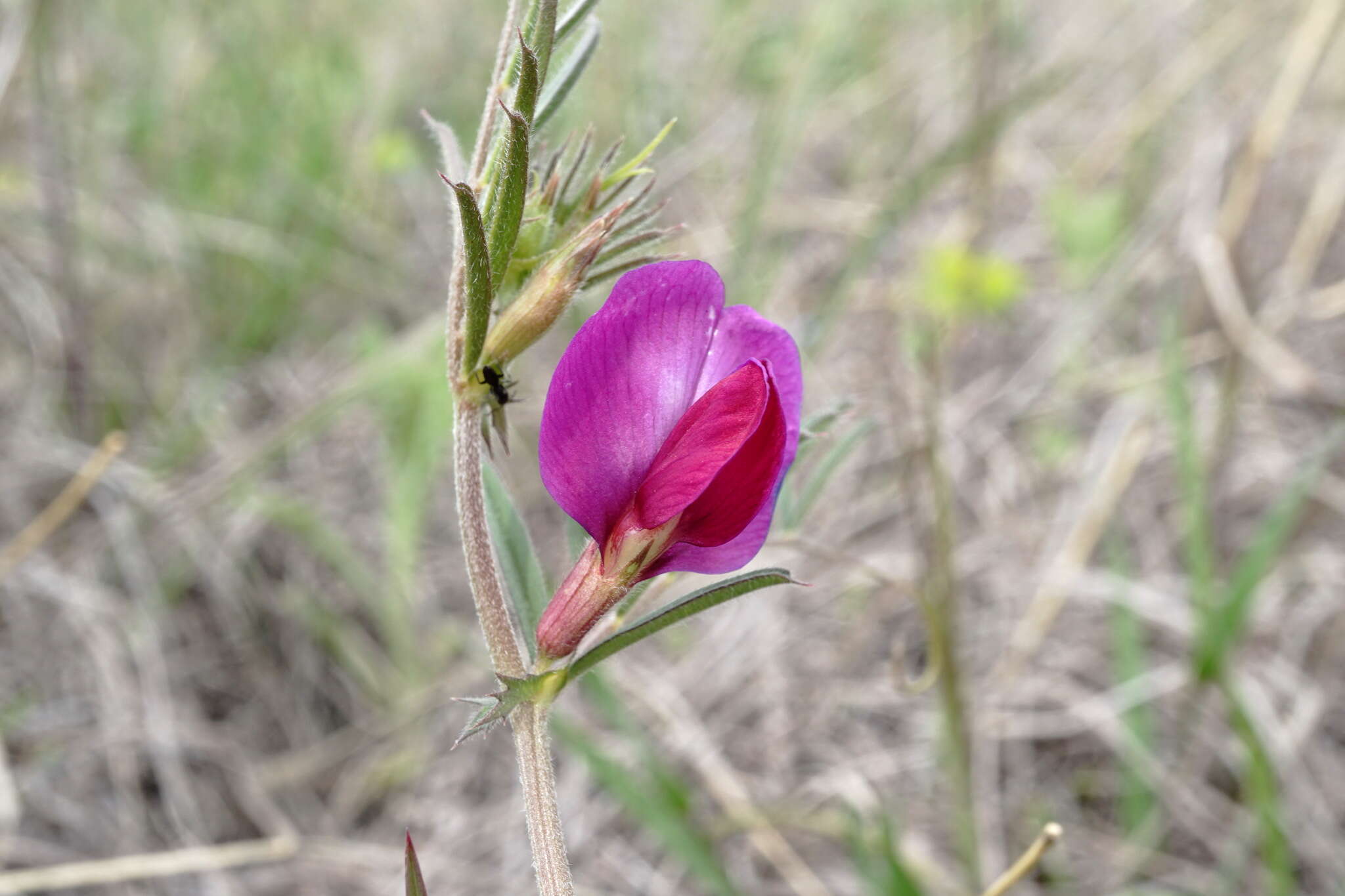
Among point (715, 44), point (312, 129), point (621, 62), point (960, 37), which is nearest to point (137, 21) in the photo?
point (312, 129)

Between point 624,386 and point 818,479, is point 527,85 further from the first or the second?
point 818,479

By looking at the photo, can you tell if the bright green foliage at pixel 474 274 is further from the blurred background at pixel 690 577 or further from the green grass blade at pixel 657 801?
the green grass blade at pixel 657 801

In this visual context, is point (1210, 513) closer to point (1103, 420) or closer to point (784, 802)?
point (1103, 420)

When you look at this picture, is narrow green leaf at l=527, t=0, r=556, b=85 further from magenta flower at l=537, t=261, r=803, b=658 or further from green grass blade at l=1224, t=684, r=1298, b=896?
green grass blade at l=1224, t=684, r=1298, b=896

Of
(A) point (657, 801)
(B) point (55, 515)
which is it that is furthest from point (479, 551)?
(B) point (55, 515)

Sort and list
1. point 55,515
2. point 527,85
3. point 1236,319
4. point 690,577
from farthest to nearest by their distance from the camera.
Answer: point 1236,319 < point 55,515 < point 690,577 < point 527,85
